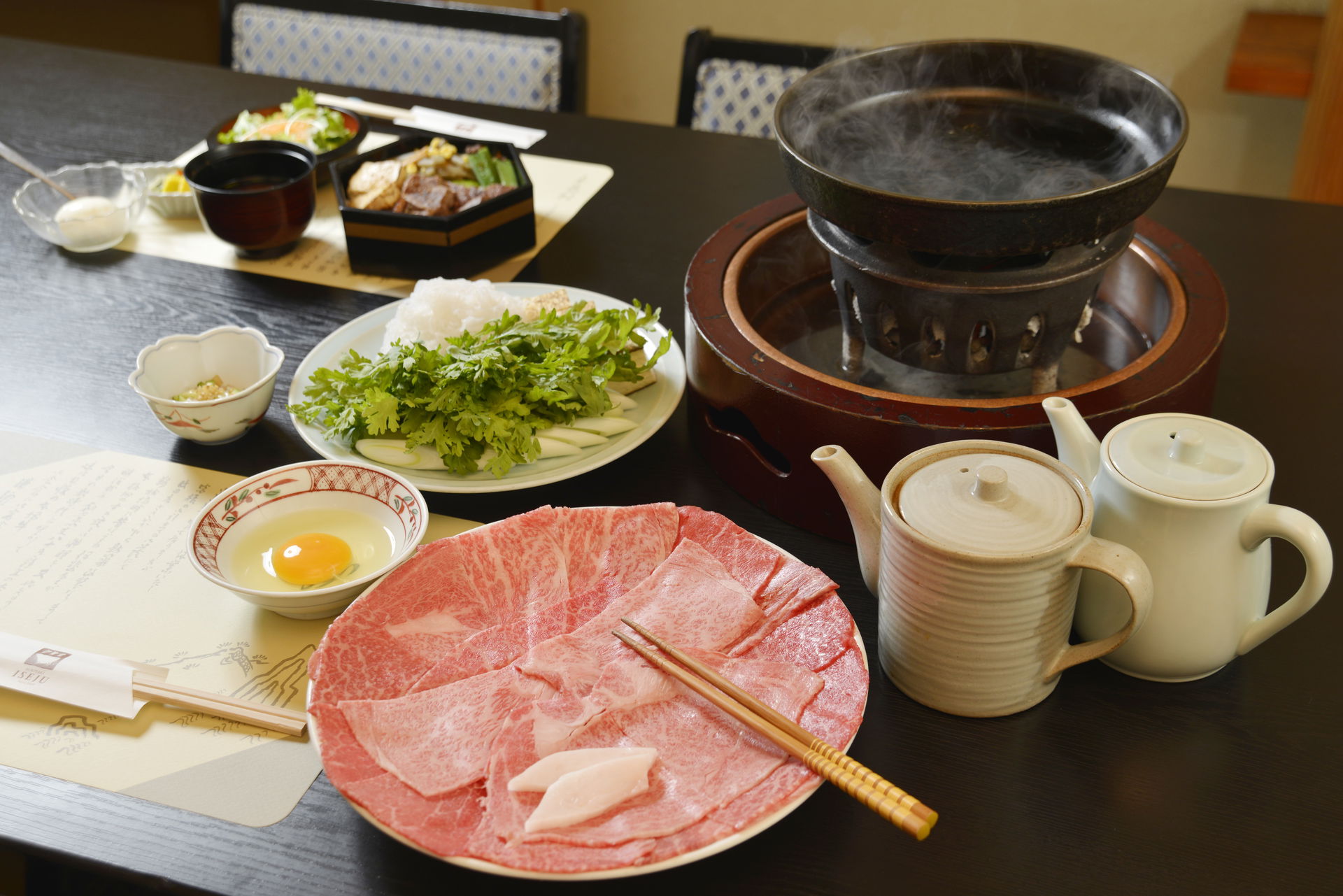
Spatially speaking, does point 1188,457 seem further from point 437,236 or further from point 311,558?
point 437,236

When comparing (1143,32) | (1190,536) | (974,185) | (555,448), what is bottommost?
Result: (555,448)

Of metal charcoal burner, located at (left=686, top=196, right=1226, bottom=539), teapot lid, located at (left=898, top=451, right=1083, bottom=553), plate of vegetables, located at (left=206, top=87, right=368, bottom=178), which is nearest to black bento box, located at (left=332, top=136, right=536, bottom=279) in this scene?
plate of vegetables, located at (left=206, top=87, right=368, bottom=178)

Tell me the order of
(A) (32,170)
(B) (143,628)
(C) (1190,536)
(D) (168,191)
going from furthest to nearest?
(D) (168,191)
(A) (32,170)
(B) (143,628)
(C) (1190,536)

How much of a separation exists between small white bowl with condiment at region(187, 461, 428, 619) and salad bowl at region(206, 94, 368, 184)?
3.49ft

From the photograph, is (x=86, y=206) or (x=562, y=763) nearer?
(x=562, y=763)

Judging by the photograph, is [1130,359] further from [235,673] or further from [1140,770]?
[235,673]

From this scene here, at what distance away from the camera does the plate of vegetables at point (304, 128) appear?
2363mm

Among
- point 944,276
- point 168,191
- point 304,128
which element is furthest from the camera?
point 304,128

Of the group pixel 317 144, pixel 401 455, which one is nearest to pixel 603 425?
pixel 401 455

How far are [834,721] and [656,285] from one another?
1.14m

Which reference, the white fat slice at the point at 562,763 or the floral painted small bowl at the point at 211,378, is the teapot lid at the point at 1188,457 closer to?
the white fat slice at the point at 562,763

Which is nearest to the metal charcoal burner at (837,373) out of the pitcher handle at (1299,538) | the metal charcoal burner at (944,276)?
the metal charcoal burner at (944,276)

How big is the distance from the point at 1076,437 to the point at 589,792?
2.20ft

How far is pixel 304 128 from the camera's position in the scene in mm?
2387
